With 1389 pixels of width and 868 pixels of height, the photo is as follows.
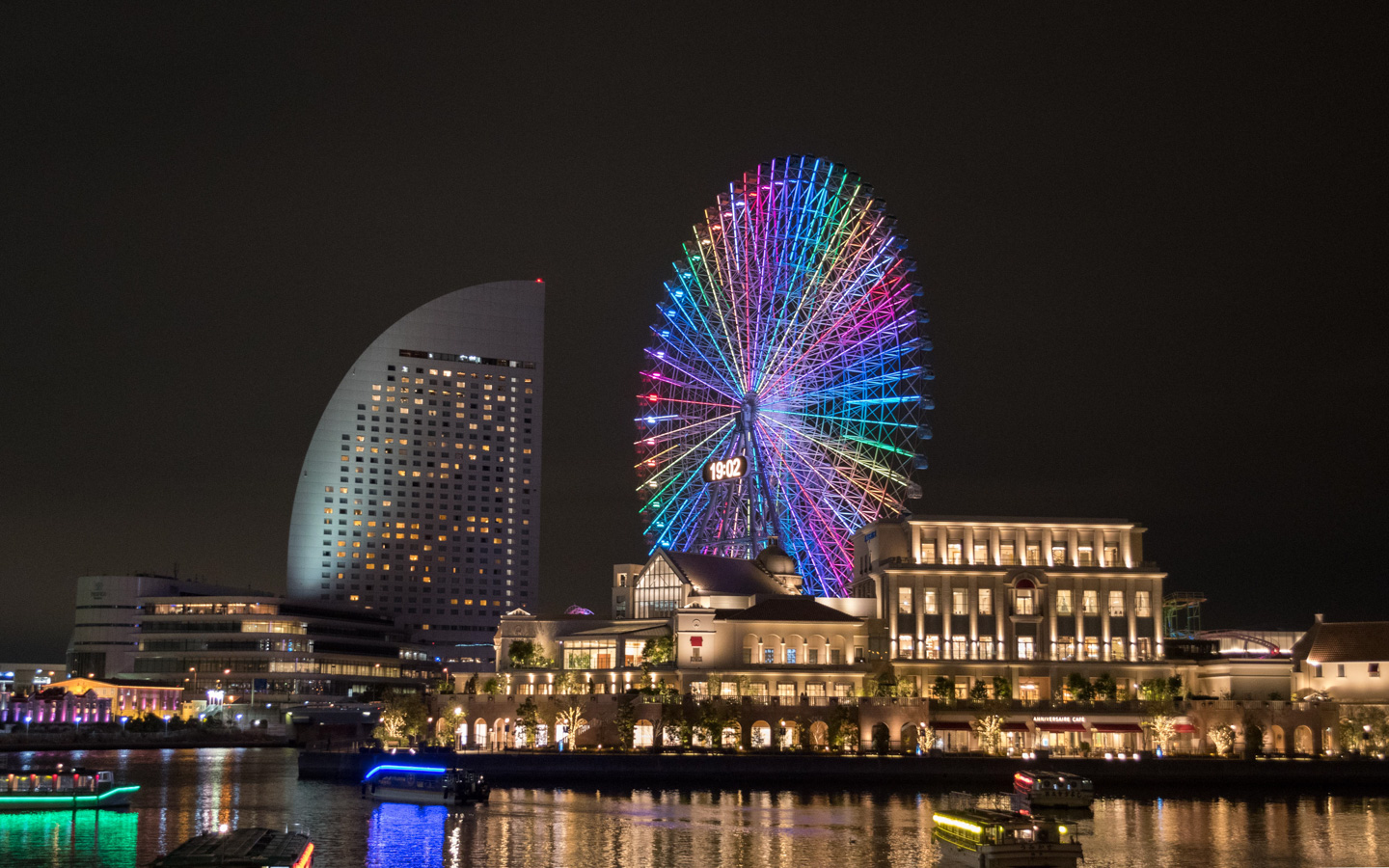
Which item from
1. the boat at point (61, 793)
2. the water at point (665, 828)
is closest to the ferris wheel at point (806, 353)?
the water at point (665, 828)

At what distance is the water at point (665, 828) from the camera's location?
71.9m

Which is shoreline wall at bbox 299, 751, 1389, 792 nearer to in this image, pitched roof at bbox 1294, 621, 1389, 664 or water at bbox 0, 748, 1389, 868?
water at bbox 0, 748, 1389, 868

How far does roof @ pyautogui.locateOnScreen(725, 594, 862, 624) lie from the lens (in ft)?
427

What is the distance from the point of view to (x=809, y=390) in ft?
431

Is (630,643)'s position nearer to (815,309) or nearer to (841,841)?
(815,309)

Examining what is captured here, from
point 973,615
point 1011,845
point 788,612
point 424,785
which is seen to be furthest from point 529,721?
point 1011,845

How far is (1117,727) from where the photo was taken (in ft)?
418

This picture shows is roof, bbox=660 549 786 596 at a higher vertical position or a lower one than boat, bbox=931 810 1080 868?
higher

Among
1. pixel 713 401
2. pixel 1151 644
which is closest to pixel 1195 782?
pixel 1151 644

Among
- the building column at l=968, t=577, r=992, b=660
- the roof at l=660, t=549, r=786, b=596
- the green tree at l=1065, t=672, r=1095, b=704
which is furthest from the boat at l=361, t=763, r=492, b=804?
the green tree at l=1065, t=672, r=1095, b=704

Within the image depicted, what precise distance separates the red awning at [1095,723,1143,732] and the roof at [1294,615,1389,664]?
62.7 feet

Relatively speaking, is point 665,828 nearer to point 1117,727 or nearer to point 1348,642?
point 1117,727

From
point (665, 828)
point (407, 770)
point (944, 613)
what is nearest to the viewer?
point (665, 828)

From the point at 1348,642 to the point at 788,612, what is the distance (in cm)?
5059
